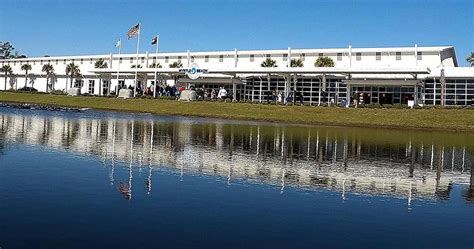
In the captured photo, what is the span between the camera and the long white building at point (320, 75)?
59.1 metres

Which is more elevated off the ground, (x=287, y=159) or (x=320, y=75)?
(x=320, y=75)

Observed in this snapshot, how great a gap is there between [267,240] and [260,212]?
1.94m

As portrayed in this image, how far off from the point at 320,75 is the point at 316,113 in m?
16.9

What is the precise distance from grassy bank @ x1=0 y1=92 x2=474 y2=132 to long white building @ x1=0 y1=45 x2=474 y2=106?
29.9ft

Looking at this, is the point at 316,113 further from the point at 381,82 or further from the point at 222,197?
the point at 222,197

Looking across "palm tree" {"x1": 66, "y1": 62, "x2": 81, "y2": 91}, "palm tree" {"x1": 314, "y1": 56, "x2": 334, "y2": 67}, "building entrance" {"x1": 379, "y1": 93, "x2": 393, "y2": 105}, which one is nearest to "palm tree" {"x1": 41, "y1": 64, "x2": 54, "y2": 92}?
"palm tree" {"x1": 66, "y1": 62, "x2": 81, "y2": 91}

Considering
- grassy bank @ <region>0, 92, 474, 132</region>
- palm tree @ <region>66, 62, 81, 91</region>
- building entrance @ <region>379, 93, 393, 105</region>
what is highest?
palm tree @ <region>66, 62, 81, 91</region>

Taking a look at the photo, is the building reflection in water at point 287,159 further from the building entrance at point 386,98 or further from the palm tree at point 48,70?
the palm tree at point 48,70

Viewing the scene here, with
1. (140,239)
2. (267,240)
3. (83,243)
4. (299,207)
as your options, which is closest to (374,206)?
(299,207)

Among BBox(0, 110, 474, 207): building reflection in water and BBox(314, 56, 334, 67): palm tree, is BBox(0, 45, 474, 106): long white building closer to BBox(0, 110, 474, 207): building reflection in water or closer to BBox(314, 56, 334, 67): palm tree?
BBox(314, 56, 334, 67): palm tree

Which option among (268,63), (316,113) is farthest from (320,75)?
(316,113)

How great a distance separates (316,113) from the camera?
48.2 meters

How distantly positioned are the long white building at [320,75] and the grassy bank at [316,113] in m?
9.12

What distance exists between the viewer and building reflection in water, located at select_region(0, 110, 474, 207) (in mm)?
14055
